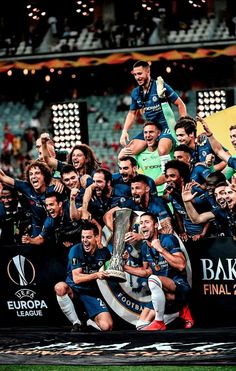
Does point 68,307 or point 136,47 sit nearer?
point 68,307

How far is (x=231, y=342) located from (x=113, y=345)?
0.98m

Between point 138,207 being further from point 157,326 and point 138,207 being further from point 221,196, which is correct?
point 157,326

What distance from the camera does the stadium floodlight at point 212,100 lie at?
41.9 feet

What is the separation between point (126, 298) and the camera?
33.6ft

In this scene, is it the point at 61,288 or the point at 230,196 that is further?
the point at 61,288

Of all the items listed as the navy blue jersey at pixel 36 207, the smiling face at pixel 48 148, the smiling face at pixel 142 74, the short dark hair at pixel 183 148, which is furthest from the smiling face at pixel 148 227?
the smiling face at pixel 142 74

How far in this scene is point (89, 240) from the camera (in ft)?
33.6

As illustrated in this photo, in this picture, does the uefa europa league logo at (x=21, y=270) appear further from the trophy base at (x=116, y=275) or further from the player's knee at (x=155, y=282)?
the player's knee at (x=155, y=282)

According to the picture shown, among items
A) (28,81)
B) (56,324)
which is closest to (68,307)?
(56,324)

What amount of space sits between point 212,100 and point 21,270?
356cm

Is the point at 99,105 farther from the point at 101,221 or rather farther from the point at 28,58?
the point at 101,221

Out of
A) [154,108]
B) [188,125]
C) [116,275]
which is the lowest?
[116,275]

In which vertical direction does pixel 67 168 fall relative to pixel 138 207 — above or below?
above

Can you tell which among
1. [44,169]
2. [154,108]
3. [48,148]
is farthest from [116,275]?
[154,108]
